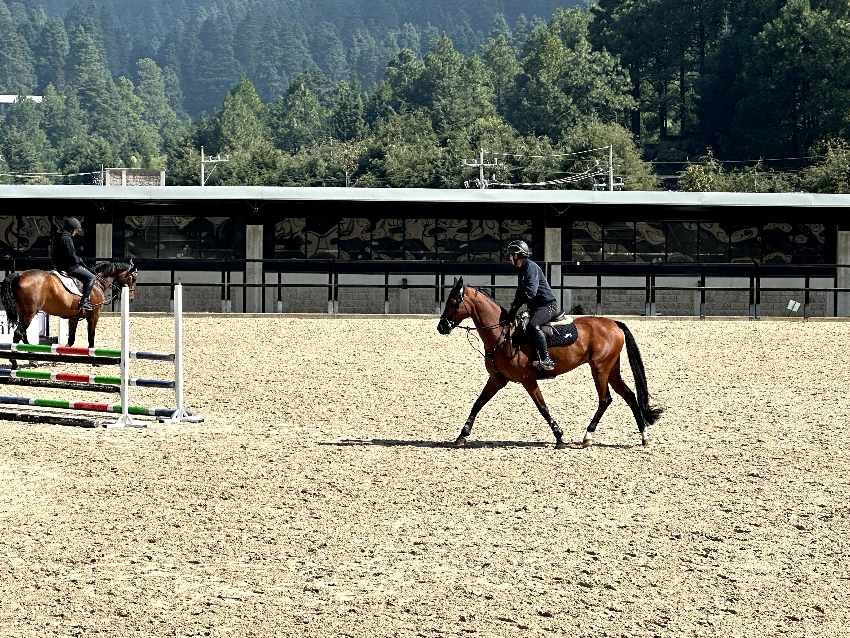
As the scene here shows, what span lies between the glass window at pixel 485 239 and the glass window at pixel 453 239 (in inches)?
5.8

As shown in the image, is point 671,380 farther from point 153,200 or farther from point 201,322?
point 153,200

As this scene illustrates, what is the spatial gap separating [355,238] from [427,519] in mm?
25831

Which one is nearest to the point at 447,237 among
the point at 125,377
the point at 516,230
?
the point at 516,230

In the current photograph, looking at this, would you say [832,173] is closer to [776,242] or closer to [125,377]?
[776,242]

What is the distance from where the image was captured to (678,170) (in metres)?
120

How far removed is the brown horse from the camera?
553 inches

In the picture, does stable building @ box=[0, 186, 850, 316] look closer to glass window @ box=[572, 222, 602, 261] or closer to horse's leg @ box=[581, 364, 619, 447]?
glass window @ box=[572, 222, 602, 261]

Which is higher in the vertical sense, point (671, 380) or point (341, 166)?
point (341, 166)

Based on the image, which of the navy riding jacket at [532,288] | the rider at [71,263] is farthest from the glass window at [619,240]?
the navy riding jacket at [532,288]

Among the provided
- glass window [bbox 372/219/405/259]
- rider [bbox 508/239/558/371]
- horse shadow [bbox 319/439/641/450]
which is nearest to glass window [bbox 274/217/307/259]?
glass window [bbox 372/219/405/259]

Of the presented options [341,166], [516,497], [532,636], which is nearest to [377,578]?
[532,636]

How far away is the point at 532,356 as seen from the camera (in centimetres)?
1415

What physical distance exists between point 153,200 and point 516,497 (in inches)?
977

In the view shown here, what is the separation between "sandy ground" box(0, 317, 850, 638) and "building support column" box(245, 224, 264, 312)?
1552cm
